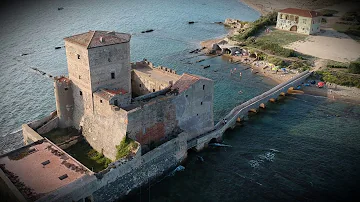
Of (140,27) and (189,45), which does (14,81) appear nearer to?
(189,45)

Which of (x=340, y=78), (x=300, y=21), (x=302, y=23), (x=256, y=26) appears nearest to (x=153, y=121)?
(x=340, y=78)

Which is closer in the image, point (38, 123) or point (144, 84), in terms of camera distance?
point (38, 123)

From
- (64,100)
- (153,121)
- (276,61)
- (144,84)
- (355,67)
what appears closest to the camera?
(153,121)

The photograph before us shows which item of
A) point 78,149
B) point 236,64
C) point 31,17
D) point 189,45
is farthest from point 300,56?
point 31,17

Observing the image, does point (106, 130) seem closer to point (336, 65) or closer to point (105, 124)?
point (105, 124)

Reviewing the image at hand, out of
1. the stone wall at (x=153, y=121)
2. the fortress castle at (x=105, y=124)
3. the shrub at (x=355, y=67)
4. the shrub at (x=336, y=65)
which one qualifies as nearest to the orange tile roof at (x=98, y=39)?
the fortress castle at (x=105, y=124)

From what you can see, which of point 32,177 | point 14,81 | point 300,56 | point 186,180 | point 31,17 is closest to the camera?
point 32,177

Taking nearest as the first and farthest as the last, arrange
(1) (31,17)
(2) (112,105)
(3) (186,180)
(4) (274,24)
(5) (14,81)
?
(2) (112,105) → (3) (186,180) → (5) (14,81) → (4) (274,24) → (1) (31,17)

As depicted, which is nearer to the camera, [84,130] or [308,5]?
[84,130]
